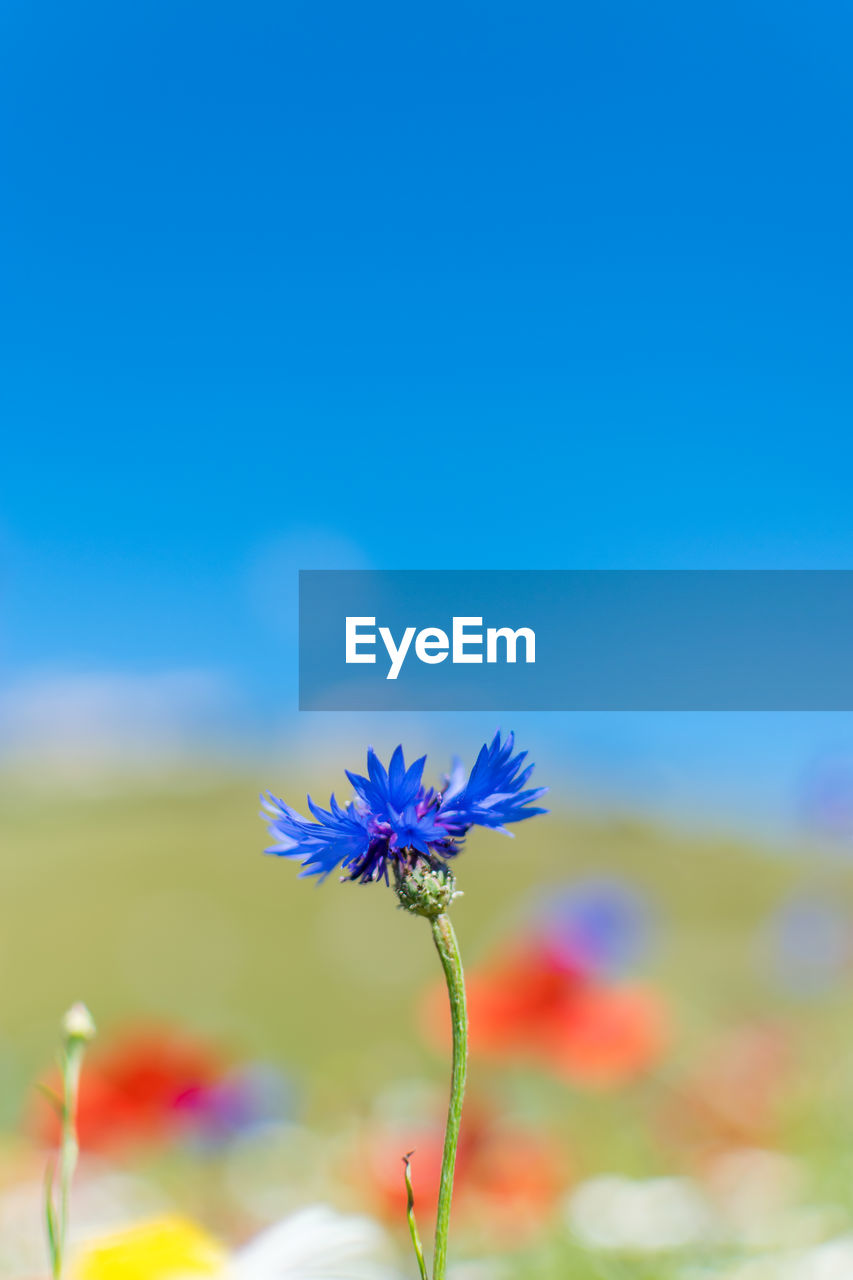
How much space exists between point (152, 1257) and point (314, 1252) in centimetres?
11

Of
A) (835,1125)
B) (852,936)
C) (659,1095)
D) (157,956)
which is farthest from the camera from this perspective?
(157,956)

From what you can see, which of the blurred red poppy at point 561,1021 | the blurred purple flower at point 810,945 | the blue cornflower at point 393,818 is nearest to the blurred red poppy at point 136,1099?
the blurred red poppy at point 561,1021

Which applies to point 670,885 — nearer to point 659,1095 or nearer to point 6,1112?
point 659,1095

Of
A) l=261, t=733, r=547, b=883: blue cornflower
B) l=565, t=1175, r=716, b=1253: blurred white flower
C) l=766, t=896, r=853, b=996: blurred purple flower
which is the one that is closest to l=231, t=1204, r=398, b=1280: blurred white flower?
l=261, t=733, r=547, b=883: blue cornflower

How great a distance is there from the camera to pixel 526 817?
0.51 metres

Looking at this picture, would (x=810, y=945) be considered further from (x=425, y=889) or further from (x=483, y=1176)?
(x=425, y=889)

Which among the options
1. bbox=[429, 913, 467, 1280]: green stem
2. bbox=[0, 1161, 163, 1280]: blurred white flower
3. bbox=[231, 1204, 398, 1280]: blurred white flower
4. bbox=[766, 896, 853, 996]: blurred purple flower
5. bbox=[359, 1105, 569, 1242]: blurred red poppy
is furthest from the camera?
bbox=[766, 896, 853, 996]: blurred purple flower

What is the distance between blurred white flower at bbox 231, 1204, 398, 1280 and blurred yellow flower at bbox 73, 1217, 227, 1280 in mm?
23

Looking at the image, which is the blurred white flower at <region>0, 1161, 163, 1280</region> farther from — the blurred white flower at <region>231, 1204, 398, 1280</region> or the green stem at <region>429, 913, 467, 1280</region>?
the green stem at <region>429, 913, 467, 1280</region>

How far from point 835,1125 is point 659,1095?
1.08 feet

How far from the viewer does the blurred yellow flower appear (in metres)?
0.69

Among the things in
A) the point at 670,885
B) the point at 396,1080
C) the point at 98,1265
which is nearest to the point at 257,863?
the point at 670,885

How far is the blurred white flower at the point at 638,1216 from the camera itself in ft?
4.31

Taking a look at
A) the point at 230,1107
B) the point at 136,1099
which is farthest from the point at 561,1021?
the point at 136,1099
